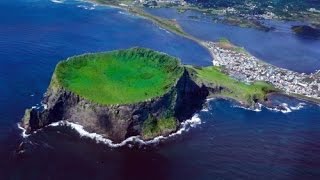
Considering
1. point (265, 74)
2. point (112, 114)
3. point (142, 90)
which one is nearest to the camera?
point (112, 114)

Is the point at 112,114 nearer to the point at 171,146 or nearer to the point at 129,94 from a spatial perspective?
the point at 129,94

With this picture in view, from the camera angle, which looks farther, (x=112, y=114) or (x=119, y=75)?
(x=119, y=75)

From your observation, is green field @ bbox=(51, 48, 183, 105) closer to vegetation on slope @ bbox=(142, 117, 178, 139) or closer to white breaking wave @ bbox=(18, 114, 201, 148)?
vegetation on slope @ bbox=(142, 117, 178, 139)

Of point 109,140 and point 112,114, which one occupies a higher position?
point 112,114

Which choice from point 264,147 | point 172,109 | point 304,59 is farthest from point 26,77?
point 304,59

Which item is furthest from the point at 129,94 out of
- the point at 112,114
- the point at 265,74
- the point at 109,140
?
the point at 265,74

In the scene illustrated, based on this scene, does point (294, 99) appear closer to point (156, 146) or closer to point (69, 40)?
point (156, 146)
